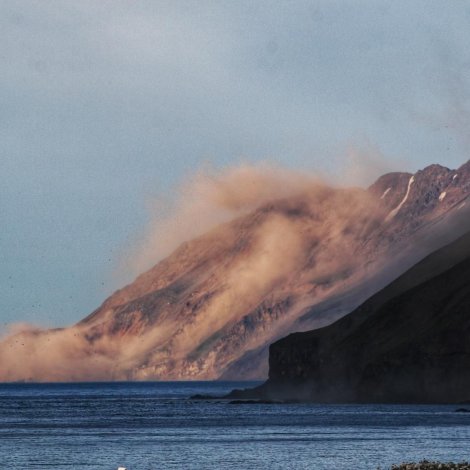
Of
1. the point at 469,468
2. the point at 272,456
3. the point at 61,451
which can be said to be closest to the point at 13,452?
the point at 61,451

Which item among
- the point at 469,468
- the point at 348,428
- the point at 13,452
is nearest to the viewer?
the point at 469,468

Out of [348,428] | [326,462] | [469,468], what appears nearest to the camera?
[469,468]

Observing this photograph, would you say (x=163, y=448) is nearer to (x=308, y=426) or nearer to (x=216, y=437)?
(x=216, y=437)

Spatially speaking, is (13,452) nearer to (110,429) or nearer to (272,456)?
(272,456)

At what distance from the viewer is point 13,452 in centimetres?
14038

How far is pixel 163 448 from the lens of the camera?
143 m

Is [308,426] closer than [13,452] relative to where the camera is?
No

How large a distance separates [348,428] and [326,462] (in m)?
60.4

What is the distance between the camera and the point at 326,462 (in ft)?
395

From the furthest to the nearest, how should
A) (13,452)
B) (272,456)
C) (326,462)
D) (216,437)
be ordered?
(216,437)
(13,452)
(272,456)
(326,462)

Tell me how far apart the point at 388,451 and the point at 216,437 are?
35.5m

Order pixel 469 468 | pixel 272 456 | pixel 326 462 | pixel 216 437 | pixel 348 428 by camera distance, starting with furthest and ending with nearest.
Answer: pixel 348 428, pixel 216 437, pixel 272 456, pixel 326 462, pixel 469 468

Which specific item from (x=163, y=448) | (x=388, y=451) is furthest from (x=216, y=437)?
(x=388, y=451)

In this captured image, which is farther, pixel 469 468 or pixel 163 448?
pixel 163 448
